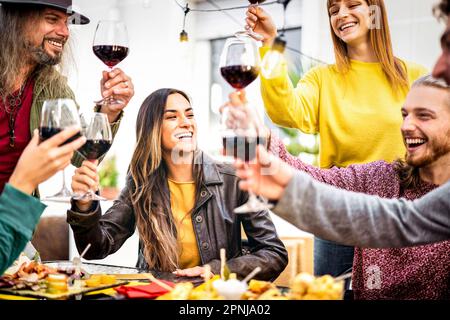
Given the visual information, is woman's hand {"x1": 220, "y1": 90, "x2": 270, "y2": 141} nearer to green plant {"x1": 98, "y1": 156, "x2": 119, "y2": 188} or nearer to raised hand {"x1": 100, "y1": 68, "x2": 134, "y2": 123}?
raised hand {"x1": 100, "y1": 68, "x2": 134, "y2": 123}

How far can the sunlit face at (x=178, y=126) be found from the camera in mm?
2162

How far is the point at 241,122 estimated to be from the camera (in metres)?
1.21

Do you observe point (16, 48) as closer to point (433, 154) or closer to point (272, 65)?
point (272, 65)

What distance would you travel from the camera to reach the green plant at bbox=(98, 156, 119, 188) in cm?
409

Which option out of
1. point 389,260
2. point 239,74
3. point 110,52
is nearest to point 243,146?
point 239,74

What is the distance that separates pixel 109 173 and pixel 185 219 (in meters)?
2.06

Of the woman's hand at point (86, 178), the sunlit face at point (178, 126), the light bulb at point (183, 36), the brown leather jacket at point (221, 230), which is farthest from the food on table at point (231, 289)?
the light bulb at point (183, 36)

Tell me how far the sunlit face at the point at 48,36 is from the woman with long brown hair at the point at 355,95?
26.8 inches

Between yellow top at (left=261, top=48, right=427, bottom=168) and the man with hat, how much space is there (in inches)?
18.8

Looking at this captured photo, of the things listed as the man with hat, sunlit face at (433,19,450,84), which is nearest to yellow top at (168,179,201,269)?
the man with hat
